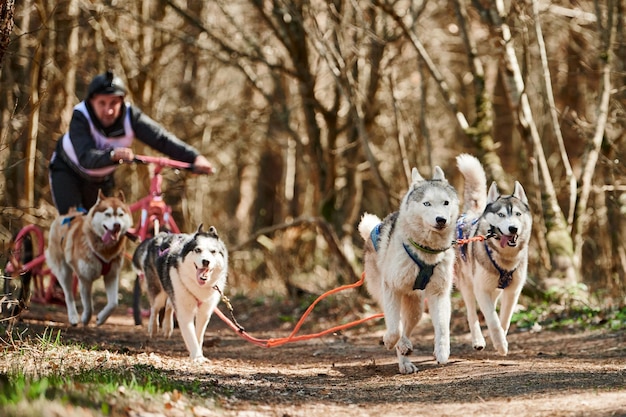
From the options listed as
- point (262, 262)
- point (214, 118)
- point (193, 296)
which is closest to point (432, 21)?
point (214, 118)

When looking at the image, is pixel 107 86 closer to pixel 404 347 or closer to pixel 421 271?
pixel 421 271

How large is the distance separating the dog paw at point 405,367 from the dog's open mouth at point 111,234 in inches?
117

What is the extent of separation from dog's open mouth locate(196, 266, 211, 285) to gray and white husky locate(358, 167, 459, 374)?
1315 millimetres

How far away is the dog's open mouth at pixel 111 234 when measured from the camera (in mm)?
7500

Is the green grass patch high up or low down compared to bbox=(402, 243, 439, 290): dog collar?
down

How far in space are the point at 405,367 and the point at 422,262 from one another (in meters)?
0.76

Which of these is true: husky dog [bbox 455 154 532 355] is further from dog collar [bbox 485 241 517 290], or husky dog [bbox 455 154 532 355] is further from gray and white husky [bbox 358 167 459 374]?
gray and white husky [bbox 358 167 459 374]

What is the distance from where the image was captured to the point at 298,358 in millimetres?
7375

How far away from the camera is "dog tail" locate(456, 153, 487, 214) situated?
23.7ft

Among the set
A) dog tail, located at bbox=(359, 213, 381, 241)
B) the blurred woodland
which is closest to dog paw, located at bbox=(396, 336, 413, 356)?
dog tail, located at bbox=(359, 213, 381, 241)

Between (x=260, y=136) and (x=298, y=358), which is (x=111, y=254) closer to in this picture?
(x=298, y=358)

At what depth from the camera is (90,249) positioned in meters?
7.66

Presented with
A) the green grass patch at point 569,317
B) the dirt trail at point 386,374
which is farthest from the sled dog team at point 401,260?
the green grass patch at point 569,317

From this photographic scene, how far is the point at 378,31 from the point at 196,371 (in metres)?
7.70
